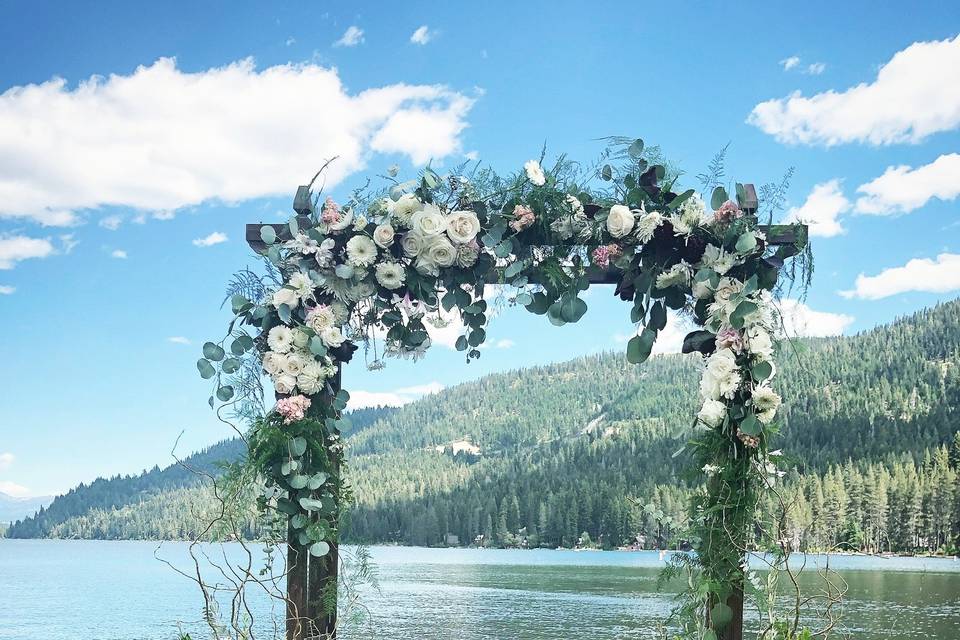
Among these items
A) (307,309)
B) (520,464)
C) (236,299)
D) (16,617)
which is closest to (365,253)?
(307,309)

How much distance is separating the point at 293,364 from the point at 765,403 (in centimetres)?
191

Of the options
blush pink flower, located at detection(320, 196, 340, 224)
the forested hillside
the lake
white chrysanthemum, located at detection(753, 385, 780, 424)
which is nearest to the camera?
white chrysanthemum, located at detection(753, 385, 780, 424)

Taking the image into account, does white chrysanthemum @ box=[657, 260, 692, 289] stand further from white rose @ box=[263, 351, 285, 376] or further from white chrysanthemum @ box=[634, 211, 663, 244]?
white rose @ box=[263, 351, 285, 376]

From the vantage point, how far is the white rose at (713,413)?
147 inches

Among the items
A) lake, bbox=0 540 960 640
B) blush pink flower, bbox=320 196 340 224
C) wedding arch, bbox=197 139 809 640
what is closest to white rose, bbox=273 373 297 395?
wedding arch, bbox=197 139 809 640

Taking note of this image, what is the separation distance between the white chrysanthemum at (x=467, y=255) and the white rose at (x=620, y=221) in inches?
22.3

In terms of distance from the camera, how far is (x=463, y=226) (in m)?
3.92

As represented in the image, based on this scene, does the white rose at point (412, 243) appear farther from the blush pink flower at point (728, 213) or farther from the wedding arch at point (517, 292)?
the blush pink flower at point (728, 213)

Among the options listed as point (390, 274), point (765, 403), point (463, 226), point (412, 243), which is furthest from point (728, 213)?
point (390, 274)

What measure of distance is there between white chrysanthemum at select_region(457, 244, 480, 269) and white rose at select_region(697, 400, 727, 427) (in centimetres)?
112

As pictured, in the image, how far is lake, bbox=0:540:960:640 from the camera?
2327cm

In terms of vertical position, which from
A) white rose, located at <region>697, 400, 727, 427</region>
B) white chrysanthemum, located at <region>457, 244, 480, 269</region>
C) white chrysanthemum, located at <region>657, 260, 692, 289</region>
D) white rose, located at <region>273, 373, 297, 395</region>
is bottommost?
white rose, located at <region>697, 400, 727, 427</region>

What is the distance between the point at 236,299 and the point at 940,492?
219 feet

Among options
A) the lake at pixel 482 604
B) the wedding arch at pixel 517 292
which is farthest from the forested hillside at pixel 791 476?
the wedding arch at pixel 517 292
